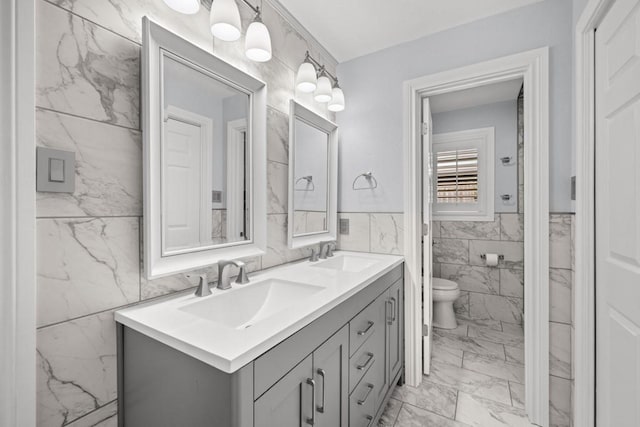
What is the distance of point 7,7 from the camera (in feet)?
2.35

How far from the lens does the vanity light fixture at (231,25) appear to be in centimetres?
107

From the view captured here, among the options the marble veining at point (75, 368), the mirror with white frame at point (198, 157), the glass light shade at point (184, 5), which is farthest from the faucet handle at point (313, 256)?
the glass light shade at point (184, 5)

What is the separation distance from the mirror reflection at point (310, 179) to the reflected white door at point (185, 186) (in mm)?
629

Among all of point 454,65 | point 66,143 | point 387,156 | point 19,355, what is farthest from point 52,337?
point 454,65

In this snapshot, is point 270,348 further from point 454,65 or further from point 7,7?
point 454,65

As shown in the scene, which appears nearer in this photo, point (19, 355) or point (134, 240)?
point (19, 355)

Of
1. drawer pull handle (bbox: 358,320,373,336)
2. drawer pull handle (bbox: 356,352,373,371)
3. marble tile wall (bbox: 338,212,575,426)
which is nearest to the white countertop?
drawer pull handle (bbox: 358,320,373,336)

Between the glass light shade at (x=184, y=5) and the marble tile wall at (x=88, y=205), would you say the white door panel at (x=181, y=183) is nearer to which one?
the marble tile wall at (x=88, y=205)

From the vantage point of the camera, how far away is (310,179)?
6.30 feet

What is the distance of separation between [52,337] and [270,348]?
63 cm

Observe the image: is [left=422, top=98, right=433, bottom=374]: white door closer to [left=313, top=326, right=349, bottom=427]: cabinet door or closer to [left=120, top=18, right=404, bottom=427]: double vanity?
[left=120, top=18, right=404, bottom=427]: double vanity

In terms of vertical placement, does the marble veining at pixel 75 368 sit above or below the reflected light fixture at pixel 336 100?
below

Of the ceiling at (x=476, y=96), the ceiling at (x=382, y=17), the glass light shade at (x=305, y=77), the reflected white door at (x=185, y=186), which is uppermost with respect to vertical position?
the ceiling at (x=382, y=17)

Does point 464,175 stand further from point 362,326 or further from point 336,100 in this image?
point 362,326
